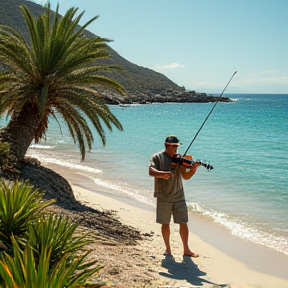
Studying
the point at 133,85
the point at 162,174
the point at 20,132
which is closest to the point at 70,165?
the point at 20,132

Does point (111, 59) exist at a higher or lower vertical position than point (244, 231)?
higher

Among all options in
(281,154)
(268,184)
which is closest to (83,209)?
(268,184)

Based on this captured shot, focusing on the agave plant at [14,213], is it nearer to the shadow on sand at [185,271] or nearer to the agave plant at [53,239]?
the agave plant at [53,239]

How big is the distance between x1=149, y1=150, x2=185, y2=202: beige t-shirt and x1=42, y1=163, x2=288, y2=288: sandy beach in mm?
859

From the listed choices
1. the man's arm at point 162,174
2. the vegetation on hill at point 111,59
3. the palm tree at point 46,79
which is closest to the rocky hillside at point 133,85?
the vegetation on hill at point 111,59

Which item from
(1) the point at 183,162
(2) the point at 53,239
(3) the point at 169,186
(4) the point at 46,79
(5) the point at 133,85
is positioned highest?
(5) the point at 133,85

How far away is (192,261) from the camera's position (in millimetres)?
6234

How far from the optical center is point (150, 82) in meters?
117

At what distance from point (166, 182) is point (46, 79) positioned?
4513 mm

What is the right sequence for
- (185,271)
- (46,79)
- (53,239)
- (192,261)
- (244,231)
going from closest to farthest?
(53,239) → (185,271) → (192,261) → (244,231) → (46,79)

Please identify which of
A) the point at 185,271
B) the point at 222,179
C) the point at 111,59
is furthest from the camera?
the point at 111,59

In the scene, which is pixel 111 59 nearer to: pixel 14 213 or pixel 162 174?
pixel 162 174

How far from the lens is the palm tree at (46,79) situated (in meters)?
9.45

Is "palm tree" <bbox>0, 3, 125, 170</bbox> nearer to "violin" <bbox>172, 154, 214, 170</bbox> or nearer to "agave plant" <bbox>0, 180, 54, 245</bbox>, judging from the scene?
"violin" <bbox>172, 154, 214, 170</bbox>
